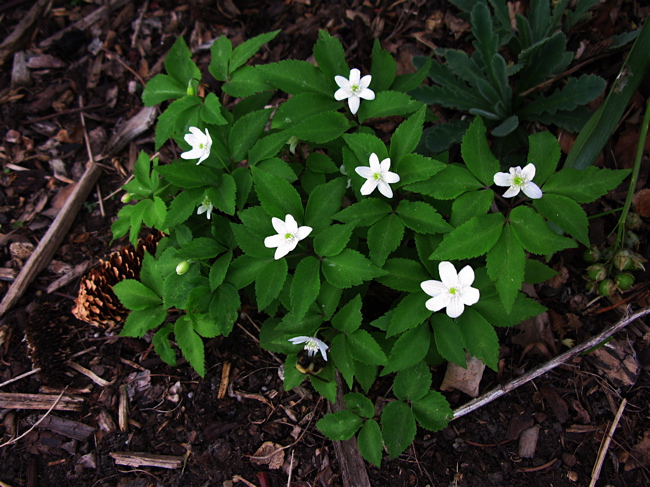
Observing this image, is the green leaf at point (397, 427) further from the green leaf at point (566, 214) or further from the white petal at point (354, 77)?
the white petal at point (354, 77)

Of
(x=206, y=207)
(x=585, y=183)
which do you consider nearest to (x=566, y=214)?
(x=585, y=183)

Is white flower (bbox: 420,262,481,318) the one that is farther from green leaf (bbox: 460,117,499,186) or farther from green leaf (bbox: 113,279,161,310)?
green leaf (bbox: 113,279,161,310)

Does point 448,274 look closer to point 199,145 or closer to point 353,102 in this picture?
point 353,102

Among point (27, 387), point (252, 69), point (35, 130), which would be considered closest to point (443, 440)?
point (252, 69)

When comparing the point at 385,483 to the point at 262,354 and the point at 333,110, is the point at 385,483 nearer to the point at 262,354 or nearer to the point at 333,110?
the point at 262,354

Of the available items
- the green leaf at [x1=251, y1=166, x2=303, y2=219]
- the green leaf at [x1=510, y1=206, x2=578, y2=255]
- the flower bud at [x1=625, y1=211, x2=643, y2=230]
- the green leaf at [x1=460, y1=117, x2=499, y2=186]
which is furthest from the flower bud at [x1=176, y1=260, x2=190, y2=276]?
the flower bud at [x1=625, y1=211, x2=643, y2=230]

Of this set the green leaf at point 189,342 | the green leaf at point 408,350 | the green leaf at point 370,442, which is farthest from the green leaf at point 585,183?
the green leaf at point 189,342

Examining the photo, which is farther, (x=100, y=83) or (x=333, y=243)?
(x=100, y=83)
